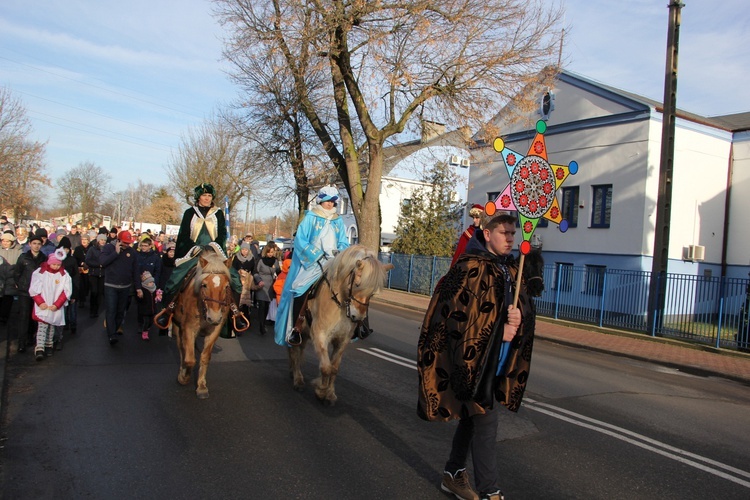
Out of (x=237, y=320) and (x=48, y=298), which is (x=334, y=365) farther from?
(x=48, y=298)

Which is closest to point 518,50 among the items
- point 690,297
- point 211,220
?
point 690,297

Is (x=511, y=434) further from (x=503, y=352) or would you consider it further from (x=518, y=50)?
(x=518, y=50)

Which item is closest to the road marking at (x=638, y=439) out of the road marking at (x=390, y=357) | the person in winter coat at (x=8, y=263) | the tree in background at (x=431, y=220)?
the road marking at (x=390, y=357)

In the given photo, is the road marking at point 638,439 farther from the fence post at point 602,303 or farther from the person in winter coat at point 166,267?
the fence post at point 602,303

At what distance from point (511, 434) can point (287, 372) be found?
3519 millimetres

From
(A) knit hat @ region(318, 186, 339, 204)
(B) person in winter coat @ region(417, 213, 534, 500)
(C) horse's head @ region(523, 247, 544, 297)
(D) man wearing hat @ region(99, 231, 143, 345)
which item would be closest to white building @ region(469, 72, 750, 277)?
(D) man wearing hat @ region(99, 231, 143, 345)

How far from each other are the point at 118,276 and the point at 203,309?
13.6 feet

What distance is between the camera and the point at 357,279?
5883 mm

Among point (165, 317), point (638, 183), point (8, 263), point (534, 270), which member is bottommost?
point (165, 317)

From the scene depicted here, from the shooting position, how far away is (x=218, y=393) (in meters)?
6.70

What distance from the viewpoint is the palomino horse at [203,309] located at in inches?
256

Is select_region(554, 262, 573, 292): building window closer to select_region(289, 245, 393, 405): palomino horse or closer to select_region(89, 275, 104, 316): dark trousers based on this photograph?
select_region(89, 275, 104, 316): dark trousers

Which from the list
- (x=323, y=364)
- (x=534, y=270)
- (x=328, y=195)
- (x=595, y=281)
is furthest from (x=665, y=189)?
(x=323, y=364)

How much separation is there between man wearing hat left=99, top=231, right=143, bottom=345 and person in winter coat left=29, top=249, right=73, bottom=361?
3.77ft
